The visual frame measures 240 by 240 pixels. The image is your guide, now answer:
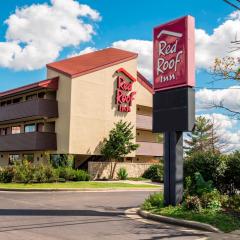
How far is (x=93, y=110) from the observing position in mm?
39594

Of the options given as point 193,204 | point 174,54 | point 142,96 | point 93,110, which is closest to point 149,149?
point 142,96

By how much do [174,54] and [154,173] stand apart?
25.3 m

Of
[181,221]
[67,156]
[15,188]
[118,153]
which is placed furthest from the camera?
[118,153]

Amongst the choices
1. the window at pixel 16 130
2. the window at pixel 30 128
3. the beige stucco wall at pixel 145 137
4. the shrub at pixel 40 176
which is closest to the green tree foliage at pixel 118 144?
the beige stucco wall at pixel 145 137

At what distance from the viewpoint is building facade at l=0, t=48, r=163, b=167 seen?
38062 mm

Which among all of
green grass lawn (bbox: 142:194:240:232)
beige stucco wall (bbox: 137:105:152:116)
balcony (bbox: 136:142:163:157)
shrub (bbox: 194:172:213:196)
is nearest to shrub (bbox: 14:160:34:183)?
green grass lawn (bbox: 142:194:240:232)

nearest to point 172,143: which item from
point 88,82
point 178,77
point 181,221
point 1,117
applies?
point 178,77

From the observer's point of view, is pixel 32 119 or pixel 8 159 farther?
pixel 8 159

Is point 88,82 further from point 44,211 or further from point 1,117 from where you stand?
point 44,211

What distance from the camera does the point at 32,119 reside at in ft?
137

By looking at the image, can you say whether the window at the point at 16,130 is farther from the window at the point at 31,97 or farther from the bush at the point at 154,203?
the bush at the point at 154,203

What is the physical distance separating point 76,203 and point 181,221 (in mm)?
6526

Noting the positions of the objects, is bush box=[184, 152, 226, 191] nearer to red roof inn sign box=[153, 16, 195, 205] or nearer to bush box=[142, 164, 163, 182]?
red roof inn sign box=[153, 16, 195, 205]

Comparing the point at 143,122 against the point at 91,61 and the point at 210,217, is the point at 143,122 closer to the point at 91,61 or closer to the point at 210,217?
the point at 91,61
